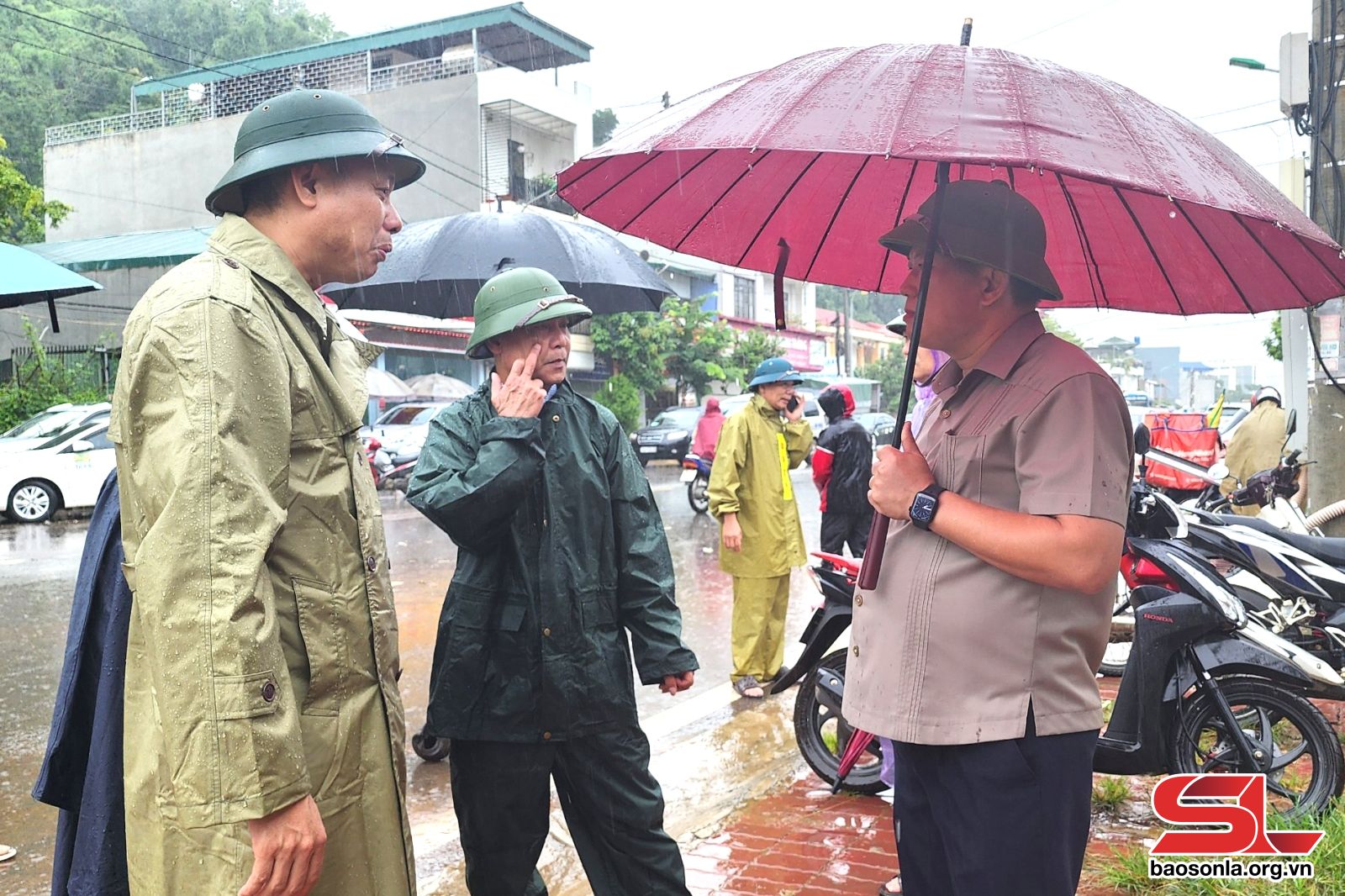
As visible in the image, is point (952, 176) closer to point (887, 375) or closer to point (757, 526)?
point (757, 526)

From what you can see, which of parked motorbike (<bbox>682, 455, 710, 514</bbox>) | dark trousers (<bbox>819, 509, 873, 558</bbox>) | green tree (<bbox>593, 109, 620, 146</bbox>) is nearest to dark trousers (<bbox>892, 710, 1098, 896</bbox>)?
dark trousers (<bbox>819, 509, 873, 558</bbox>)

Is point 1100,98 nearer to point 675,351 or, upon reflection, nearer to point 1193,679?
point 1193,679

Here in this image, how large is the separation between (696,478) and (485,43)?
21957mm

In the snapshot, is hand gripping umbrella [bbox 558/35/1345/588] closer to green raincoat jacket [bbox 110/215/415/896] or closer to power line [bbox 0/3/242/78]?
green raincoat jacket [bbox 110/215/415/896]

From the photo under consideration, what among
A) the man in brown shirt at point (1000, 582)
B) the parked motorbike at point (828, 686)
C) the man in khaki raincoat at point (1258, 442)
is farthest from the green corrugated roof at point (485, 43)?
the man in brown shirt at point (1000, 582)

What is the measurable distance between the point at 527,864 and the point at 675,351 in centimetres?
2873

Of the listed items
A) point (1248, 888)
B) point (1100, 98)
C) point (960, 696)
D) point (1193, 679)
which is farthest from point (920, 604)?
point (1193, 679)

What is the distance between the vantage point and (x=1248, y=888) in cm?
330

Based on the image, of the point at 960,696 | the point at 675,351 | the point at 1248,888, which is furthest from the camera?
the point at 675,351

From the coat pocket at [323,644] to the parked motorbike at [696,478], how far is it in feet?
41.5

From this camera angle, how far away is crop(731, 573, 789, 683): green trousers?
6430 mm

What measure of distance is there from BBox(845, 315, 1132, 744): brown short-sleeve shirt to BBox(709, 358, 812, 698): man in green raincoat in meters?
4.14

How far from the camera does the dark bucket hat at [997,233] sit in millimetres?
2252

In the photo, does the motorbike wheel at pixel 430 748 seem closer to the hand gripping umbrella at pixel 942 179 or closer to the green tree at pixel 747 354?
the hand gripping umbrella at pixel 942 179
